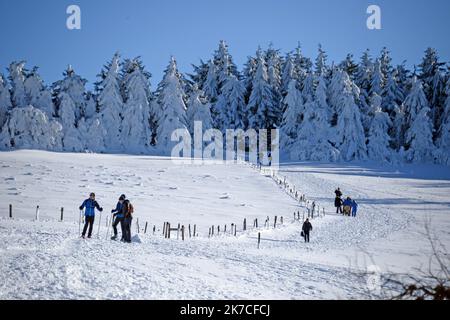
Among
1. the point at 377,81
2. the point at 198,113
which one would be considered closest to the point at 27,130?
the point at 198,113

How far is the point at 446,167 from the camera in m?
53.8

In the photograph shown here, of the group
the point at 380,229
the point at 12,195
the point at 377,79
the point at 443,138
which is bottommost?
the point at 380,229

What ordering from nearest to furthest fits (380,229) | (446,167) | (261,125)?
(380,229) → (446,167) → (261,125)

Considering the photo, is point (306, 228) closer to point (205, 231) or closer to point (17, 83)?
point (205, 231)

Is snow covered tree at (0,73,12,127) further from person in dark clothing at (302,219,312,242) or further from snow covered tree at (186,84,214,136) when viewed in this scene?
person in dark clothing at (302,219,312,242)

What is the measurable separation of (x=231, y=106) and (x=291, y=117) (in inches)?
416

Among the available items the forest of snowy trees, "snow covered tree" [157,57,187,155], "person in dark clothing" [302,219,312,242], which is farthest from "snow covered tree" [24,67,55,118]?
"person in dark clothing" [302,219,312,242]

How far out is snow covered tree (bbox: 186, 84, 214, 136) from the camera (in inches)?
2406

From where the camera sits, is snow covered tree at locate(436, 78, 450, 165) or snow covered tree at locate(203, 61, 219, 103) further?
snow covered tree at locate(203, 61, 219, 103)

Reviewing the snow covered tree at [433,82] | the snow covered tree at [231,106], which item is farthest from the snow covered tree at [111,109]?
the snow covered tree at [433,82]

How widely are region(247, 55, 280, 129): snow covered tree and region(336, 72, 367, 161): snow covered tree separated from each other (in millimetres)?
11756
